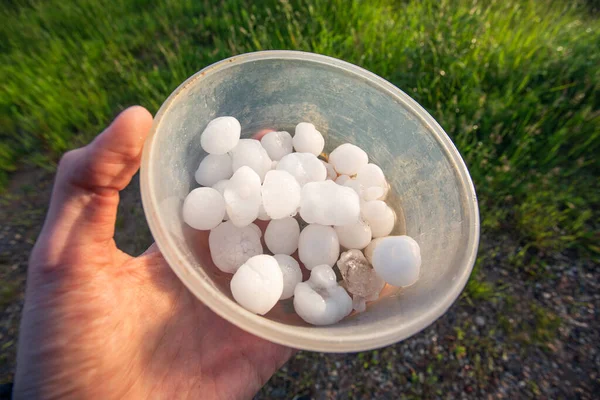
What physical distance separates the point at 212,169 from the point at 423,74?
3.26 ft

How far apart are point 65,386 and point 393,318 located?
0.65 metres

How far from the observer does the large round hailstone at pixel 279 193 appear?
104 cm

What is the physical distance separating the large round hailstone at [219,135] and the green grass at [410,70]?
0.71m

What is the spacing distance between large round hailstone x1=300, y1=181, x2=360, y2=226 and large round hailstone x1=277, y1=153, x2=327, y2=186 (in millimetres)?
71

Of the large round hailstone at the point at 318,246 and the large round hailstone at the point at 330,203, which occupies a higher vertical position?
the large round hailstone at the point at 330,203

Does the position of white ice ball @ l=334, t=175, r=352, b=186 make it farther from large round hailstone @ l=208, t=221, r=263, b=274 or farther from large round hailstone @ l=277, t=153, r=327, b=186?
large round hailstone @ l=208, t=221, r=263, b=274

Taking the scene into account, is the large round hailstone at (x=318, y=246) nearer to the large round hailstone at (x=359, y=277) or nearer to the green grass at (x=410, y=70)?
the large round hailstone at (x=359, y=277)

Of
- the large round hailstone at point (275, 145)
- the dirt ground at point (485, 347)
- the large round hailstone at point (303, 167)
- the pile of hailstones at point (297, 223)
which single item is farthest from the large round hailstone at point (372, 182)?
the dirt ground at point (485, 347)

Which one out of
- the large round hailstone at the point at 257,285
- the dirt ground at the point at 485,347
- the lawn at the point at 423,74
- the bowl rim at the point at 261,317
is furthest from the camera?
the lawn at the point at 423,74

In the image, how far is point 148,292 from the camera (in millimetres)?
1035

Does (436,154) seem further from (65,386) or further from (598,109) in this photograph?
(598,109)

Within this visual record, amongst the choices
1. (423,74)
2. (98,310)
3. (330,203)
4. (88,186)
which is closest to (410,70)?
(423,74)

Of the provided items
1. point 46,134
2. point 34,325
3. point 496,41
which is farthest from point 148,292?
point 496,41

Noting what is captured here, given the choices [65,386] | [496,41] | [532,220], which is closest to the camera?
[65,386]
